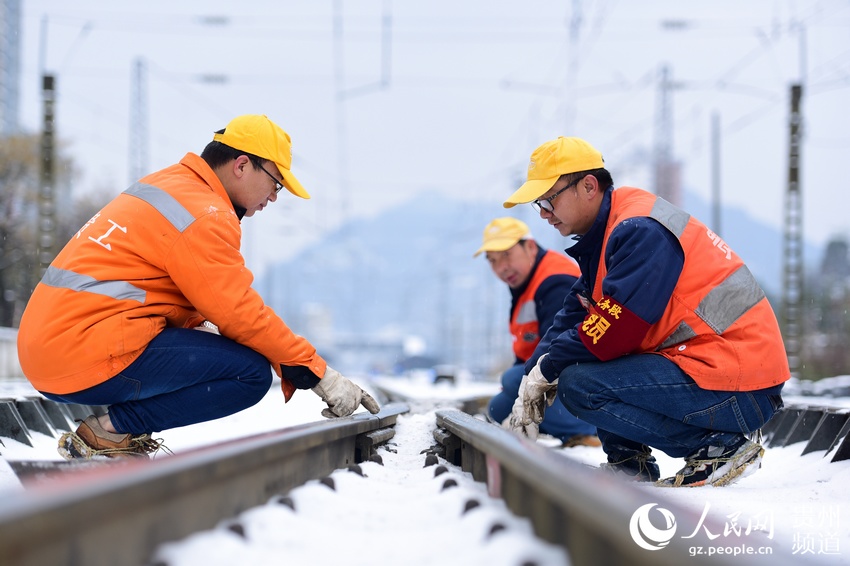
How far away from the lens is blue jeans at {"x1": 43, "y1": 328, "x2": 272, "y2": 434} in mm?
3543

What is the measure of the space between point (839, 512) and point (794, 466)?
1.65m

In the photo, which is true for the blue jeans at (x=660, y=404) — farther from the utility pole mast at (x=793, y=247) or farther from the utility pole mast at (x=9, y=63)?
the utility pole mast at (x=9, y=63)

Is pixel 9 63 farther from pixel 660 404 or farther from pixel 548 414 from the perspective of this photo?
pixel 660 404

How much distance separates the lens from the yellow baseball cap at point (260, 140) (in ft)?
13.0

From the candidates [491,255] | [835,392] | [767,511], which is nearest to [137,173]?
[835,392]

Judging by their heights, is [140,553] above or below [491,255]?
below

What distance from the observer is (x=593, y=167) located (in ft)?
12.9

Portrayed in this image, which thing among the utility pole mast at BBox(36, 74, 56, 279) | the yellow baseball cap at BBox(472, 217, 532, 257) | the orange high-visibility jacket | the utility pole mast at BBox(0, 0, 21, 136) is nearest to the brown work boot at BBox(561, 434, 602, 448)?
the yellow baseball cap at BBox(472, 217, 532, 257)

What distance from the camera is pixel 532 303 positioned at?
577 cm

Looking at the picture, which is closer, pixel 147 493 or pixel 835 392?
pixel 147 493

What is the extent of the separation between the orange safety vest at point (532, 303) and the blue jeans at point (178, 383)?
2.35m

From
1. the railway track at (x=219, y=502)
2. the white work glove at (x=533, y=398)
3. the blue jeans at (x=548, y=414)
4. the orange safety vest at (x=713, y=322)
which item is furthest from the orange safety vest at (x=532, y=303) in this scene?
the railway track at (x=219, y=502)

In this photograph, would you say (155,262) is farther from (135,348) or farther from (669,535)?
(669,535)

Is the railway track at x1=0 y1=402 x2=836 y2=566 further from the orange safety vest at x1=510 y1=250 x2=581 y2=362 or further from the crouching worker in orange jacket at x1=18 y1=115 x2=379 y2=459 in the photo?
the orange safety vest at x1=510 y1=250 x2=581 y2=362
